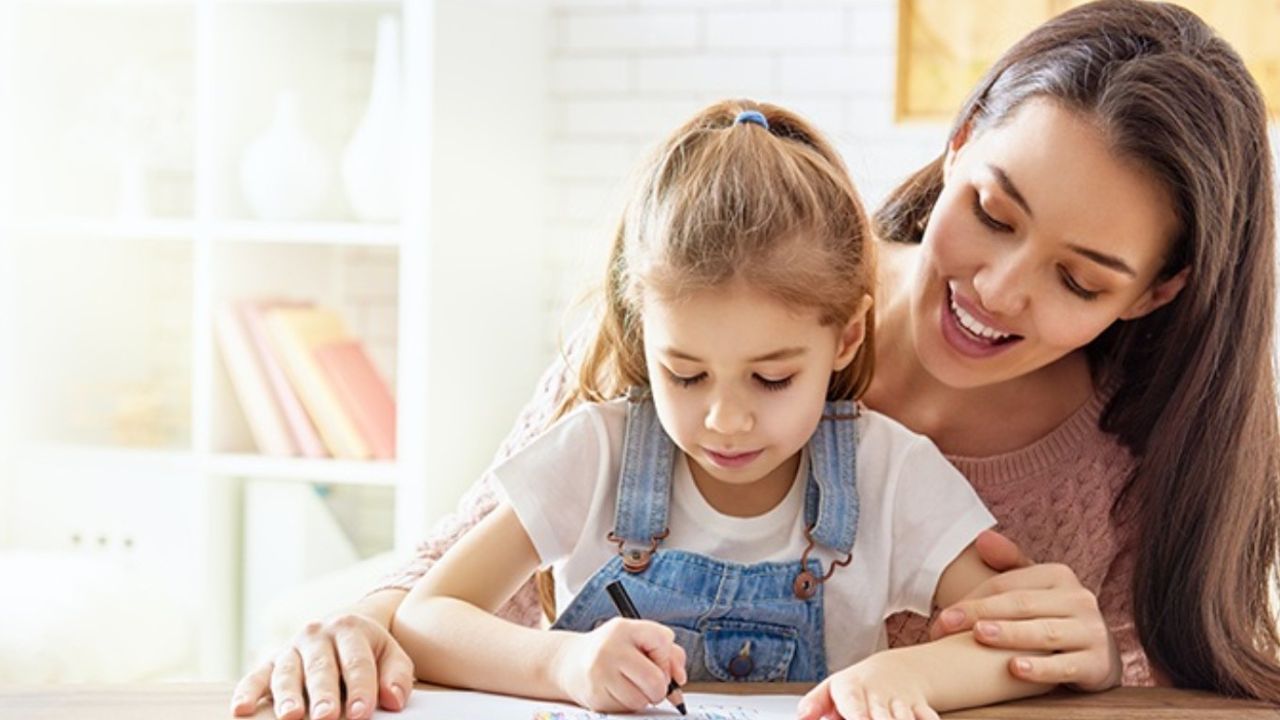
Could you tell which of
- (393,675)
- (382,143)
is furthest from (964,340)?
(382,143)

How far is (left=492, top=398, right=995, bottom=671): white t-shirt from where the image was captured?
1579 mm

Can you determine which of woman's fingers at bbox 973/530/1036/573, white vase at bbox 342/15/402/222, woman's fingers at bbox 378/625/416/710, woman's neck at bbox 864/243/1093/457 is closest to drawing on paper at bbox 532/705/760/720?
woman's fingers at bbox 378/625/416/710

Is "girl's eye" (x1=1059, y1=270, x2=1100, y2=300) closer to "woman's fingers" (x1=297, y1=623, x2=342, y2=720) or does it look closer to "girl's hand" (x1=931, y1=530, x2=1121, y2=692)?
"girl's hand" (x1=931, y1=530, x2=1121, y2=692)

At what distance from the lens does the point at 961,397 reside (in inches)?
76.3

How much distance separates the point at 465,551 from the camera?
1.56 metres

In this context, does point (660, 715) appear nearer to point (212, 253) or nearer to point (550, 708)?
point (550, 708)

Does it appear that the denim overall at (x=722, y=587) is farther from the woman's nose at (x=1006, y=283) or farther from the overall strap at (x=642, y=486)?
the woman's nose at (x=1006, y=283)

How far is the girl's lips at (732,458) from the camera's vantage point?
1.50m

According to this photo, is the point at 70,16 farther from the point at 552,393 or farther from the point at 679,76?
the point at 552,393

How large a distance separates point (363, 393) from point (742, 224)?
7.63ft

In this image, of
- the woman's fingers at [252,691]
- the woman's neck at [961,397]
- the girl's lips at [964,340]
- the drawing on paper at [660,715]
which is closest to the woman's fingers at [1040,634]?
the drawing on paper at [660,715]

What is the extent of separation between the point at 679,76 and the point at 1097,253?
227 cm

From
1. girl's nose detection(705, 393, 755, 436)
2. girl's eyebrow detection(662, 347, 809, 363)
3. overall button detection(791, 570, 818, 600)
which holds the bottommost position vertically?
overall button detection(791, 570, 818, 600)

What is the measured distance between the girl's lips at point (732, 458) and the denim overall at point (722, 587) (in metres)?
0.10
